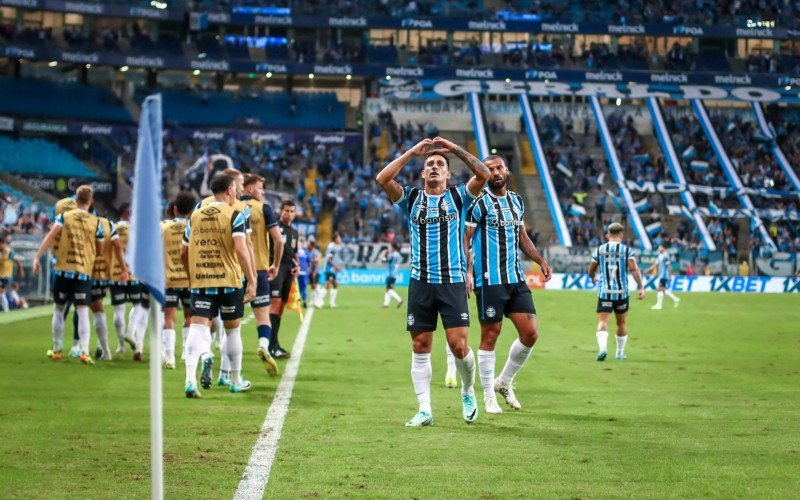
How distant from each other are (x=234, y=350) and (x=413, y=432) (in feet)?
12.1

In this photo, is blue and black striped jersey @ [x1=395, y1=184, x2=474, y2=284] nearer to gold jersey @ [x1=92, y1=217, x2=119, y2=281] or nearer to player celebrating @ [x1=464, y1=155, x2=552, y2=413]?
player celebrating @ [x1=464, y1=155, x2=552, y2=413]

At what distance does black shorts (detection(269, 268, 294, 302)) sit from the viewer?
1658 cm

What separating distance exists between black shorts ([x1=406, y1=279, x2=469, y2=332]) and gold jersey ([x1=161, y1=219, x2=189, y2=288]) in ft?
19.4

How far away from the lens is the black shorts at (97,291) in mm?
17609

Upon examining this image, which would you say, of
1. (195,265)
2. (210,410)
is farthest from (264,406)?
(195,265)

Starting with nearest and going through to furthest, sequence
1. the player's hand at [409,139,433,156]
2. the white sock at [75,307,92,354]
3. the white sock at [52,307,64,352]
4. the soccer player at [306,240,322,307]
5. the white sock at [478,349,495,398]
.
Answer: the player's hand at [409,139,433,156] < the white sock at [478,349,495,398] < the white sock at [75,307,92,354] < the white sock at [52,307,64,352] < the soccer player at [306,240,322,307]

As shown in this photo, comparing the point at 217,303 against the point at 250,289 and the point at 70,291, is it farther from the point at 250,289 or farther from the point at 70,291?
the point at 70,291

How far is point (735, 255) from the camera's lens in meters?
57.8

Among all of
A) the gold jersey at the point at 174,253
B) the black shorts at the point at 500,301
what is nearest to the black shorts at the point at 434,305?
the black shorts at the point at 500,301

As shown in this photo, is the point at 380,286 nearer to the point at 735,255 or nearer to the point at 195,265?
the point at 735,255

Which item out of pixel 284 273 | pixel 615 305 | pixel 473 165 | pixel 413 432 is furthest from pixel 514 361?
pixel 615 305

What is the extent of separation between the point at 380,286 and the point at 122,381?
137 feet

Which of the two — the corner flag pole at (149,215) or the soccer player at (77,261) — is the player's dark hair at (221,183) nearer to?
the soccer player at (77,261)

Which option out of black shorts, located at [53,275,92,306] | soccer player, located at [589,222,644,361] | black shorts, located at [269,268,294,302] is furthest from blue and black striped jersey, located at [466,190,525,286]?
black shorts, located at [53,275,92,306]
